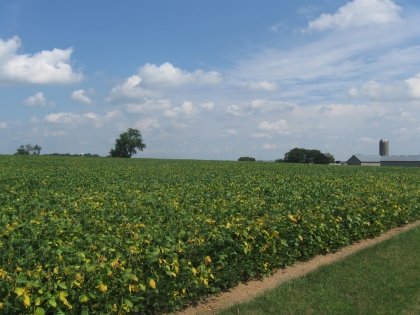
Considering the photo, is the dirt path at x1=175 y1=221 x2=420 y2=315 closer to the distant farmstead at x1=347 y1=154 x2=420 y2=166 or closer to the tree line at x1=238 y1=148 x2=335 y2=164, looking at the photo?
the tree line at x1=238 y1=148 x2=335 y2=164

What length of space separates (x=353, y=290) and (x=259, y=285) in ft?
4.13

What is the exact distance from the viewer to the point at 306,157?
8562 cm

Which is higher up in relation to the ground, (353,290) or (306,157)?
(306,157)

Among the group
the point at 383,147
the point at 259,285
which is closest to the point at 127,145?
the point at 383,147

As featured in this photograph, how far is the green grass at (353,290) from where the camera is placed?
4.68 metres

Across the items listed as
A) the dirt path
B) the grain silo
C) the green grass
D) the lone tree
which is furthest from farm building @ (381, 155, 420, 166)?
the green grass

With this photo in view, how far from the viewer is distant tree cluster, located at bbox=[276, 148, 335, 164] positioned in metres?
84.7

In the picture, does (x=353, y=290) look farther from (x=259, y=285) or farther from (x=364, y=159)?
(x=364, y=159)

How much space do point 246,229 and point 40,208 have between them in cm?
314

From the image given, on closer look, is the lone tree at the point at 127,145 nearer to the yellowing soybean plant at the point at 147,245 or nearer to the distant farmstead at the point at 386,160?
the distant farmstead at the point at 386,160

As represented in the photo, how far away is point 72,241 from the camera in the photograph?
4.09 metres

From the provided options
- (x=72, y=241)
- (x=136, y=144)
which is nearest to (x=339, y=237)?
(x=72, y=241)

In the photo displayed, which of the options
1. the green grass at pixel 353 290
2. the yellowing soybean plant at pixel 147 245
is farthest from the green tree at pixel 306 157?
the green grass at pixel 353 290

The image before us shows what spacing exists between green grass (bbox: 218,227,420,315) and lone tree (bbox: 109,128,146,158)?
8719cm
